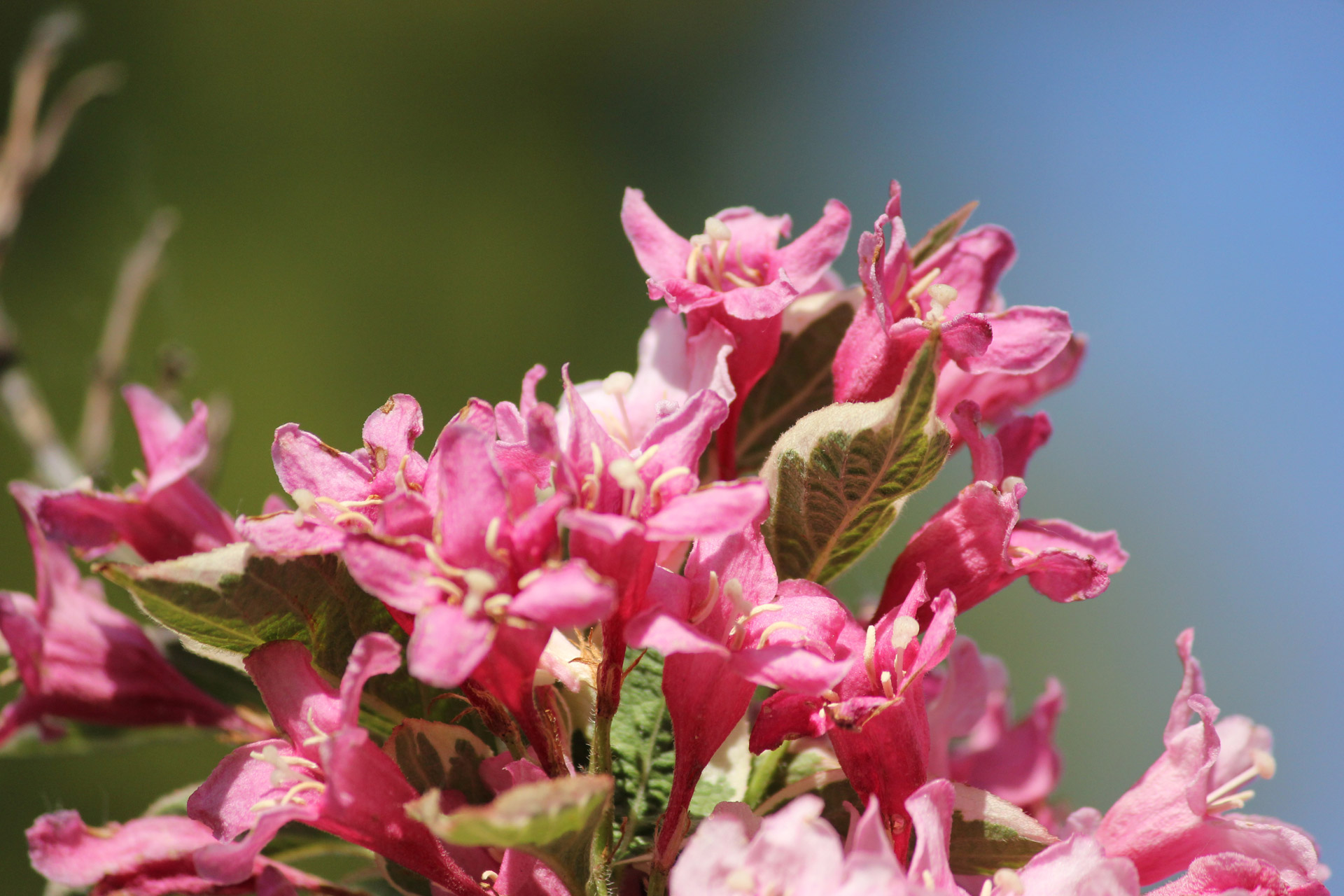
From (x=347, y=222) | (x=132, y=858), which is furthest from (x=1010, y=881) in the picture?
(x=347, y=222)

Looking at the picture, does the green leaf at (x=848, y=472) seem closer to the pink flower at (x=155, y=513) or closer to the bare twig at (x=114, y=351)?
the pink flower at (x=155, y=513)

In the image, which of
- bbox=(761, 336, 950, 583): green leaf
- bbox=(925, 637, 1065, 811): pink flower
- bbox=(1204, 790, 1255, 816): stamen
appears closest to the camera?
bbox=(761, 336, 950, 583): green leaf

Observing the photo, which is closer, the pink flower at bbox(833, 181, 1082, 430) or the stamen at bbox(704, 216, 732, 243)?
the pink flower at bbox(833, 181, 1082, 430)

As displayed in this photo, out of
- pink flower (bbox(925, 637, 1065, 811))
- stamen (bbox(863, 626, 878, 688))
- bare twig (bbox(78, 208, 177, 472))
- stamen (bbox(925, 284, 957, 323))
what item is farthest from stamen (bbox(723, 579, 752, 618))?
bare twig (bbox(78, 208, 177, 472))

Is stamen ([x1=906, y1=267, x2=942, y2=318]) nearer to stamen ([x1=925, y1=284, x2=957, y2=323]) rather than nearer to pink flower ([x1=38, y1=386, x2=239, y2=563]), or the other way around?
stamen ([x1=925, y1=284, x2=957, y2=323])

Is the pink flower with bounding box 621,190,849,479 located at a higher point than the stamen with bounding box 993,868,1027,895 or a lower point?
higher

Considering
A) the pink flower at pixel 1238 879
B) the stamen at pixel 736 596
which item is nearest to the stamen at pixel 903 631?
the stamen at pixel 736 596

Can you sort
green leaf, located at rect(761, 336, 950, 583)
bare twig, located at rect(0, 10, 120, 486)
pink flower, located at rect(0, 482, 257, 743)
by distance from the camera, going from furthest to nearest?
bare twig, located at rect(0, 10, 120, 486), pink flower, located at rect(0, 482, 257, 743), green leaf, located at rect(761, 336, 950, 583)

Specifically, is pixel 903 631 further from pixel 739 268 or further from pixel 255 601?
pixel 255 601
